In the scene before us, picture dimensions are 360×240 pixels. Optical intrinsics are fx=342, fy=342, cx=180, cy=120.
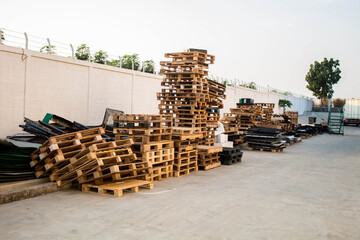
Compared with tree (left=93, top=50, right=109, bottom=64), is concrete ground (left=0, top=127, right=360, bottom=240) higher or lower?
lower

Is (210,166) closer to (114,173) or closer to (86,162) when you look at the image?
(114,173)

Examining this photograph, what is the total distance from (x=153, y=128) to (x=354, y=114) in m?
59.1

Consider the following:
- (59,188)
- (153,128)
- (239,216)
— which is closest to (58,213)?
(59,188)

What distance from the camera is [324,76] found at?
69312 millimetres

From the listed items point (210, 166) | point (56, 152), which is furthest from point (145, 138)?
point (210, 166)

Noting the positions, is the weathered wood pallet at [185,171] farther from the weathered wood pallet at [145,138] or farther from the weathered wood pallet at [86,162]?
the weathered wood pallet at [86,162]

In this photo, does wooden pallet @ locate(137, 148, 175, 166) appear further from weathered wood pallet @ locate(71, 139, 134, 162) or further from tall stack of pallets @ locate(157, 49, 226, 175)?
tall stack of pallets @ locate(157, 49, 226, 175)

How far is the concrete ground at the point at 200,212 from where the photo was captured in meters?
5.26

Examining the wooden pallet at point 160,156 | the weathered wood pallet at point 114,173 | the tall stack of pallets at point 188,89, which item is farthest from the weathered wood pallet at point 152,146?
the tall stack of pallets at point 188,89

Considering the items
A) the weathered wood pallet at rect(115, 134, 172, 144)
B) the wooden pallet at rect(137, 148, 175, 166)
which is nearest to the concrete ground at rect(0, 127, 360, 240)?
the wooden pallet at rect(137, 148, 175, 166)

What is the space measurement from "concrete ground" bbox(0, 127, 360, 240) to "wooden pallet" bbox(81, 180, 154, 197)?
178mm

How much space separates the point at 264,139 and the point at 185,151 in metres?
8.90

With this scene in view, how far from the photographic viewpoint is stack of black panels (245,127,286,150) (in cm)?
1838

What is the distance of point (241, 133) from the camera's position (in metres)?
19.8
